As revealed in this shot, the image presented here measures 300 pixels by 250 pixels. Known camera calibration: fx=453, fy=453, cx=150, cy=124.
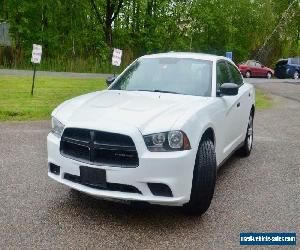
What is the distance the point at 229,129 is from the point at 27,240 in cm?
296

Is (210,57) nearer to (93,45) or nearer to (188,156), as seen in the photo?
A: (188,156)

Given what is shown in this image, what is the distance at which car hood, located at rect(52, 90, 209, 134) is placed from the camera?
429 centimetres

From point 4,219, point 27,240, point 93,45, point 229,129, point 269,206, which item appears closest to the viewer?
point 27,240

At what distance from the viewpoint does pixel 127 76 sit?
6.18m

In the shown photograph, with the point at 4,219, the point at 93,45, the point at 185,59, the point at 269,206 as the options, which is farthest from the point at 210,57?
the point at 93,45

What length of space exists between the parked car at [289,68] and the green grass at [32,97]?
17.3m

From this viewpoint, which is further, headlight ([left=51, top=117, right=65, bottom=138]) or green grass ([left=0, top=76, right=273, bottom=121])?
green grass ([left=0, top=76, right=273, bottom=121])

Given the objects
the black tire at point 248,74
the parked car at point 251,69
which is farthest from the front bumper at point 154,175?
the black tire at point 248,74

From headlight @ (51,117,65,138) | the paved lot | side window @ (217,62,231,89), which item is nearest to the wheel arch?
the paved lot

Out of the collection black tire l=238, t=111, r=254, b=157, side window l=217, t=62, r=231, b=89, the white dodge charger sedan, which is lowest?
black tire l=238, t=111, r=254, b=157

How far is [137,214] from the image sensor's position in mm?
4797

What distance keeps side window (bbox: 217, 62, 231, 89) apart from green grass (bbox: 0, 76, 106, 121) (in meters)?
6.00

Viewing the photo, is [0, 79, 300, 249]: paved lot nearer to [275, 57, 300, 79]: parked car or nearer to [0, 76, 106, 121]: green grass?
[0, 76, 106, 121]: green grass

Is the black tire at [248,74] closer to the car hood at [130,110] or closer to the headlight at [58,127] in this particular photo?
the car hood at [130,110]
